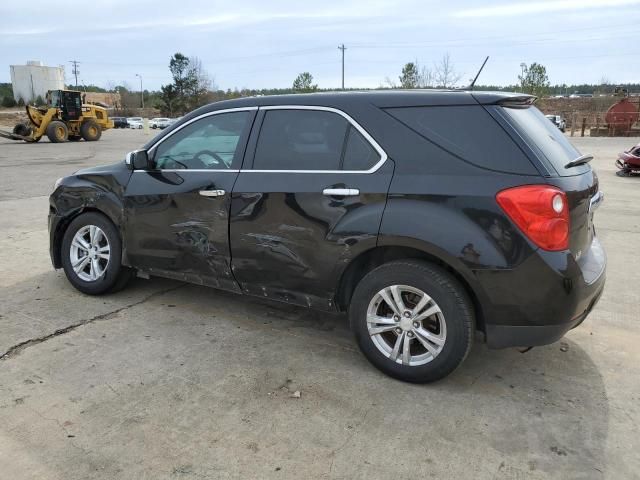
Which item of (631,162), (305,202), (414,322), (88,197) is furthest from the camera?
(631,162)

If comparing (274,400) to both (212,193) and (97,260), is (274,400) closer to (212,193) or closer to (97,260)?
(212,193)

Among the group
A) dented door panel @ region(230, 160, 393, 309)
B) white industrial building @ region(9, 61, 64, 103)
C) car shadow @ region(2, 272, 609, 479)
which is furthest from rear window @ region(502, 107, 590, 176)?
white industrial building @ region(9, 61, 64, 103)

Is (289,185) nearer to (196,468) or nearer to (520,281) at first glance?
(520,281)

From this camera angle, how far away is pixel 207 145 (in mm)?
4156

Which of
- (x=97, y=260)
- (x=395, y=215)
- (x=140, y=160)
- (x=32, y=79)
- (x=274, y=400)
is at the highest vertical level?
(x=32, y=79)

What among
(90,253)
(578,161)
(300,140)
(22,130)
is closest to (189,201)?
(300,140)

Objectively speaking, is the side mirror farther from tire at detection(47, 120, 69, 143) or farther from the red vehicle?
tire at detection(47, 120, 69, 143)

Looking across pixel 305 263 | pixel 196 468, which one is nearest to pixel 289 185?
pixel 305 263

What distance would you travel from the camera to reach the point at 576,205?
3004mm

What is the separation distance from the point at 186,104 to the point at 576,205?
85936 mm

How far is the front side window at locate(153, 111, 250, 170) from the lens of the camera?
397cm

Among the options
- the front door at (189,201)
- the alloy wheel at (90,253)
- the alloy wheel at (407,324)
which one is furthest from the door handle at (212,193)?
the alloy wheel at (407,324)

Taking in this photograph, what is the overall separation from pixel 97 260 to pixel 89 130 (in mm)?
26950

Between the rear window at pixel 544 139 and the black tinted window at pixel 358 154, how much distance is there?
812 mm
